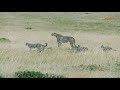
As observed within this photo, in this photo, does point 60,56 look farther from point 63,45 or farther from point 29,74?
point 29,74

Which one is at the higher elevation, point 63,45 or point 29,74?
point 63,45

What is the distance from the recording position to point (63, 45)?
6895 millimetres

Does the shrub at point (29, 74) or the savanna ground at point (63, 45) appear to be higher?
the savanna ground at point (63, 45)

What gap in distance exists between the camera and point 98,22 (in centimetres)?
685

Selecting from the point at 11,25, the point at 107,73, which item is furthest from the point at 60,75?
the point at 11,25

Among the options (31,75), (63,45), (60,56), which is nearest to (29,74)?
(31,75)

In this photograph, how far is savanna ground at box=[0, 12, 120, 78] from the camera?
6.75 m

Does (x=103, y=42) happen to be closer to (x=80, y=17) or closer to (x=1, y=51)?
(x=80, y=17)

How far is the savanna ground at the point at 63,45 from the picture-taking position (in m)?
6.75

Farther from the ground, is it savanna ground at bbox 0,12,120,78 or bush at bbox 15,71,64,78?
savanna ground at bbox 0,12,120,78

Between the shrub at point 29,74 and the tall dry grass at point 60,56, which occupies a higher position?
the tall dry grass at point 60,56

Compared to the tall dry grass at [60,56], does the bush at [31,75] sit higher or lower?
lower
